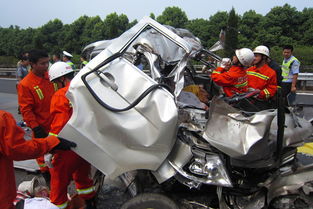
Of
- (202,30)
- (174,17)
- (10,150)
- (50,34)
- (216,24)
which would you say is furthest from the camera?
(174,17)

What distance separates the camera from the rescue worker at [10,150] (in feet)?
6.41

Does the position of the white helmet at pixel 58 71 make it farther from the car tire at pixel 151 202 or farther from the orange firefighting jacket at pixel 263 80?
the orange firefighting jacket at pixel 263 80

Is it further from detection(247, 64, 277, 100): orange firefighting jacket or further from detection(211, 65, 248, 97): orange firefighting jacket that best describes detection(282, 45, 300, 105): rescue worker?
detection(211, 65, 248, 97): orange firefighting jacket

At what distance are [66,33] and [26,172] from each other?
41.3 m

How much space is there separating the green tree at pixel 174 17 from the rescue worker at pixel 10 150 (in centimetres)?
4278

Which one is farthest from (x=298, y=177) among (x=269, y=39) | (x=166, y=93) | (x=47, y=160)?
(x=269, y=39)

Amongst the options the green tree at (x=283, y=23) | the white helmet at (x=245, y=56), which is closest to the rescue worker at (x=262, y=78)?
the white helmet at (x=245, y=56)

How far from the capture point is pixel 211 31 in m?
33.6

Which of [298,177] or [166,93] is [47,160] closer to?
[166,93]

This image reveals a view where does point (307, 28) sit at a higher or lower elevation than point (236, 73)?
higher

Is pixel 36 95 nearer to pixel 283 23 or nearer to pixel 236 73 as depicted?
pixel 236 73

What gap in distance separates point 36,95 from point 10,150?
68.6 inches

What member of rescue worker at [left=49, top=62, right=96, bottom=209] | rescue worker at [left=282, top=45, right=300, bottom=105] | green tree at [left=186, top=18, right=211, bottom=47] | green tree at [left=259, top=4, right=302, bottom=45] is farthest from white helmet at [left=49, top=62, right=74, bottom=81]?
green tree at [left=259, top=4, right=302, bottom=45]

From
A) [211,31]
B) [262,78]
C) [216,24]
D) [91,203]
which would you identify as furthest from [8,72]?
[216,24]
